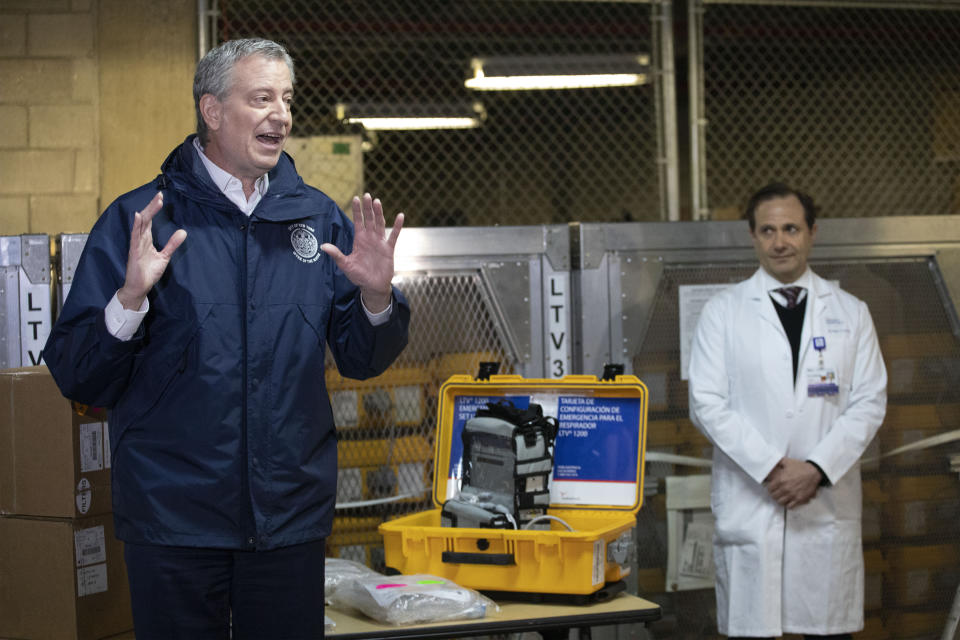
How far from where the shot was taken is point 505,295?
13.3 feet

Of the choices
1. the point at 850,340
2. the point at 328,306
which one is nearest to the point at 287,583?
the point at 328,306

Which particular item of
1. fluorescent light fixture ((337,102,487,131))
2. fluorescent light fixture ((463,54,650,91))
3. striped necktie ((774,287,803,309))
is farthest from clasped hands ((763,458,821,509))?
fluorescent light fixture ((337,102,487,131))

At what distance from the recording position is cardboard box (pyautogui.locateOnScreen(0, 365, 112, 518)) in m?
2.85

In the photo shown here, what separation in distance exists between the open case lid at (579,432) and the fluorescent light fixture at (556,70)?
3601 millimetres

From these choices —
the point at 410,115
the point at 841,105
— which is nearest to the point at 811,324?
the point at 410,115

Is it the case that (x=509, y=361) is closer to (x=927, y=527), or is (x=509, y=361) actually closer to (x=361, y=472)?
(x=361, y=472)

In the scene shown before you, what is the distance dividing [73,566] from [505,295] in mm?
1910

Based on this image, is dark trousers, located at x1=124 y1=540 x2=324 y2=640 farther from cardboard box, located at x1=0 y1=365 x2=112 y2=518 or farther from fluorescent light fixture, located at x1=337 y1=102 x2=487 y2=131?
fluorescent light fixture, located at x1=337 y1=102 x2=487 y2=131

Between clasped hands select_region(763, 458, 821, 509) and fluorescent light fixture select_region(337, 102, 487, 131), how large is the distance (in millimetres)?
4568

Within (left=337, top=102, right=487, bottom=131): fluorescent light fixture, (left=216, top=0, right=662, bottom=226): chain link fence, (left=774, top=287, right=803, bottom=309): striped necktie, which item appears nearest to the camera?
(left=774, top=287, right=803, bottom=309): striped necktie

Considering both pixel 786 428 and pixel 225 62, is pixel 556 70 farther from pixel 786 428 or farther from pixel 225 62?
pixel 225 62

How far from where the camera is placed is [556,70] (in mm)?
6664

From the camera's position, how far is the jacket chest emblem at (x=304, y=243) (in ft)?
7.13

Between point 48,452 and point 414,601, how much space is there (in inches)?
45.1
